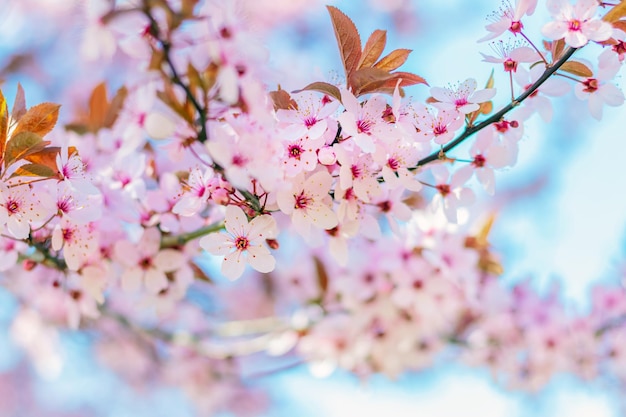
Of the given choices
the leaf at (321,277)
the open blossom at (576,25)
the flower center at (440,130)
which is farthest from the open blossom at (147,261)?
the open blossom at (576,25)

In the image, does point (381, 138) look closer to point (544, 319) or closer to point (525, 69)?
point (525, 69)

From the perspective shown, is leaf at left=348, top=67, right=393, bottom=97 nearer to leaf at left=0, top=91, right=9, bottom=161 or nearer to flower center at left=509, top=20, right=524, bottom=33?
flower center at left=509, top=20, right=524, bottom=33

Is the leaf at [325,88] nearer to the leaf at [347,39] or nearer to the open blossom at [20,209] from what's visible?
the leaf at [347,39]

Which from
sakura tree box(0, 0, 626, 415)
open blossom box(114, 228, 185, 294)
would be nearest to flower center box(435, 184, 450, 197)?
sakura tree box(0, 0, 626, 415)

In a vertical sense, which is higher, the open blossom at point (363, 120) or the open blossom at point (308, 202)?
the open blossom at point (363, 120)

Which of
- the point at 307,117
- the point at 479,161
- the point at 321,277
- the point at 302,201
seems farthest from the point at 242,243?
the point at 321,277

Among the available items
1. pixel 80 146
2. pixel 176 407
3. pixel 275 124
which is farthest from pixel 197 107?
pixel 176 407
